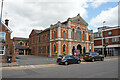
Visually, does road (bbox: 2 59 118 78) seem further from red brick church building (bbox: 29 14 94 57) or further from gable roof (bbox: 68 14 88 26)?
gable roof (bbox: 68 14 88 26)

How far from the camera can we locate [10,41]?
20.9 m

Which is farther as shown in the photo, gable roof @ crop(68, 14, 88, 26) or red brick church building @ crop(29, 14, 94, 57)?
gable roof @ crop(68, 14, 88, 26)

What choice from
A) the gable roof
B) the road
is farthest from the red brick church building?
the road

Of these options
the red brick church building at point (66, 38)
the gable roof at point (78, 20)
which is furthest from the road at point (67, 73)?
the gable roof at point (78, 20)

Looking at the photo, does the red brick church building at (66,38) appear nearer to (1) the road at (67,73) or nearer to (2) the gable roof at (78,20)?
(2) the gable roof at (78,20)

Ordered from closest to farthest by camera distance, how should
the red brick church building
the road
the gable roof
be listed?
the road → the red brick church building → the gable roof

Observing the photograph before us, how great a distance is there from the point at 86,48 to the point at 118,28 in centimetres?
1509

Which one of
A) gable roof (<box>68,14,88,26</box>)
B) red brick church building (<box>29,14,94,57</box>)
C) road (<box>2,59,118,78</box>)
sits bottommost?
road (<box>2,59,118,78</box>)

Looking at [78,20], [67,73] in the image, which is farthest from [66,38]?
[67,73]

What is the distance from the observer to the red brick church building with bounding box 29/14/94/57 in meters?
33.5

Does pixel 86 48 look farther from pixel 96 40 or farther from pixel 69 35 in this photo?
pixel 96 40

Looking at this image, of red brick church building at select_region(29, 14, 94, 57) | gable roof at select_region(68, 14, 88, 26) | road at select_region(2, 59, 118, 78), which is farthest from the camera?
gable roof at select_region(68, 14, 88, 26)

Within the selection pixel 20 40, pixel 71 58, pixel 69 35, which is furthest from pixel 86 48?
pixel 20 40

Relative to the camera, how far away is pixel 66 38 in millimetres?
34688
